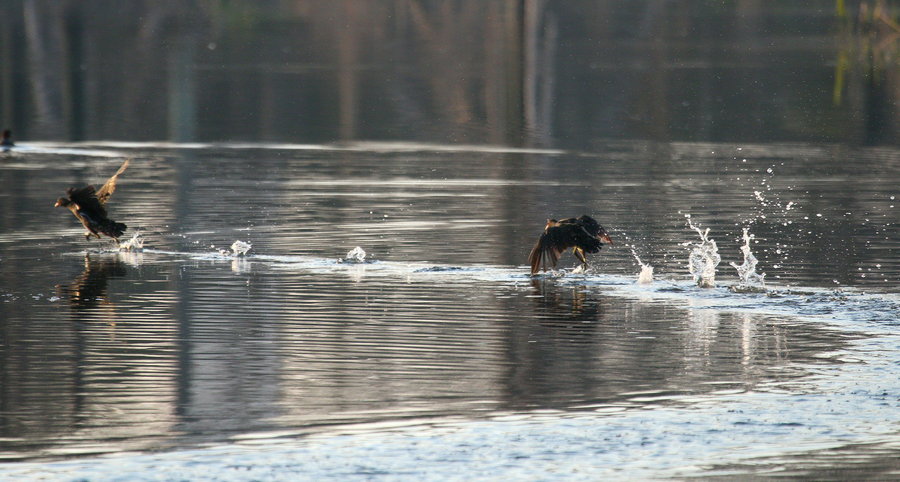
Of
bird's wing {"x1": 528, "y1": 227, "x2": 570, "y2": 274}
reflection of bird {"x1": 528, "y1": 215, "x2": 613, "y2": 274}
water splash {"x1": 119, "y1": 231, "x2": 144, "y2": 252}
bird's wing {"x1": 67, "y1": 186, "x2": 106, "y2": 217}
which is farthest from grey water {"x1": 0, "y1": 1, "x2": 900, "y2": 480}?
bird's wing {"x1": 67, "y1": 186, "x2": 106, "y2": 217}

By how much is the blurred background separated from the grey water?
1.35 ft

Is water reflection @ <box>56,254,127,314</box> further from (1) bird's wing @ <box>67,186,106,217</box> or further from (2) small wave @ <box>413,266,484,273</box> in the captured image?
(2) small wave @ <box>413,266,484,273</box>

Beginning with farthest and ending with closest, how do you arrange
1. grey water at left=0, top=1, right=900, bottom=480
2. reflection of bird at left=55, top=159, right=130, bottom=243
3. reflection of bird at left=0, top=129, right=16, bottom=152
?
reflection of bird at left=0, top=129, right=16, bottom=152 < reflection of bird at left=55, top=159, right=130, bottom=243 < grey water at left=0, top=1, right=900, bottom=480

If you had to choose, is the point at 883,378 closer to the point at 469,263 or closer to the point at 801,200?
the point at 469,263

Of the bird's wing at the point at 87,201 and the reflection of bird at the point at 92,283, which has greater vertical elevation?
the bird's wing at the point at 87,201

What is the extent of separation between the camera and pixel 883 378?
474 inches

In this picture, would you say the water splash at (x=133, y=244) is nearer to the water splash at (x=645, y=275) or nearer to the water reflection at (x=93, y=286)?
the water reflection at (x=93, y=286)

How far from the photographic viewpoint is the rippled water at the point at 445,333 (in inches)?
401

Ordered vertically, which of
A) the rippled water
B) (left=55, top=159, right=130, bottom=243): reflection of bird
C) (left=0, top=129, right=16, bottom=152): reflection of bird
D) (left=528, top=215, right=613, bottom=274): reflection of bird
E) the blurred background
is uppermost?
the blurred background

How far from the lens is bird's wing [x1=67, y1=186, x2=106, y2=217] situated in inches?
728

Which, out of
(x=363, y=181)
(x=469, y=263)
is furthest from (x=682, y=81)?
(x=469, y=263)

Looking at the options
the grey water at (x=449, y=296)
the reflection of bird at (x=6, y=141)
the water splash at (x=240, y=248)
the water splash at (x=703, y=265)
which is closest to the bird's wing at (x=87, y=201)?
the grey water at (x=449, y=296)

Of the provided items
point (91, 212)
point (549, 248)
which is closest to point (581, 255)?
point (549, 248)

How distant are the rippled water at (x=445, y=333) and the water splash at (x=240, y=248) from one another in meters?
0.04
